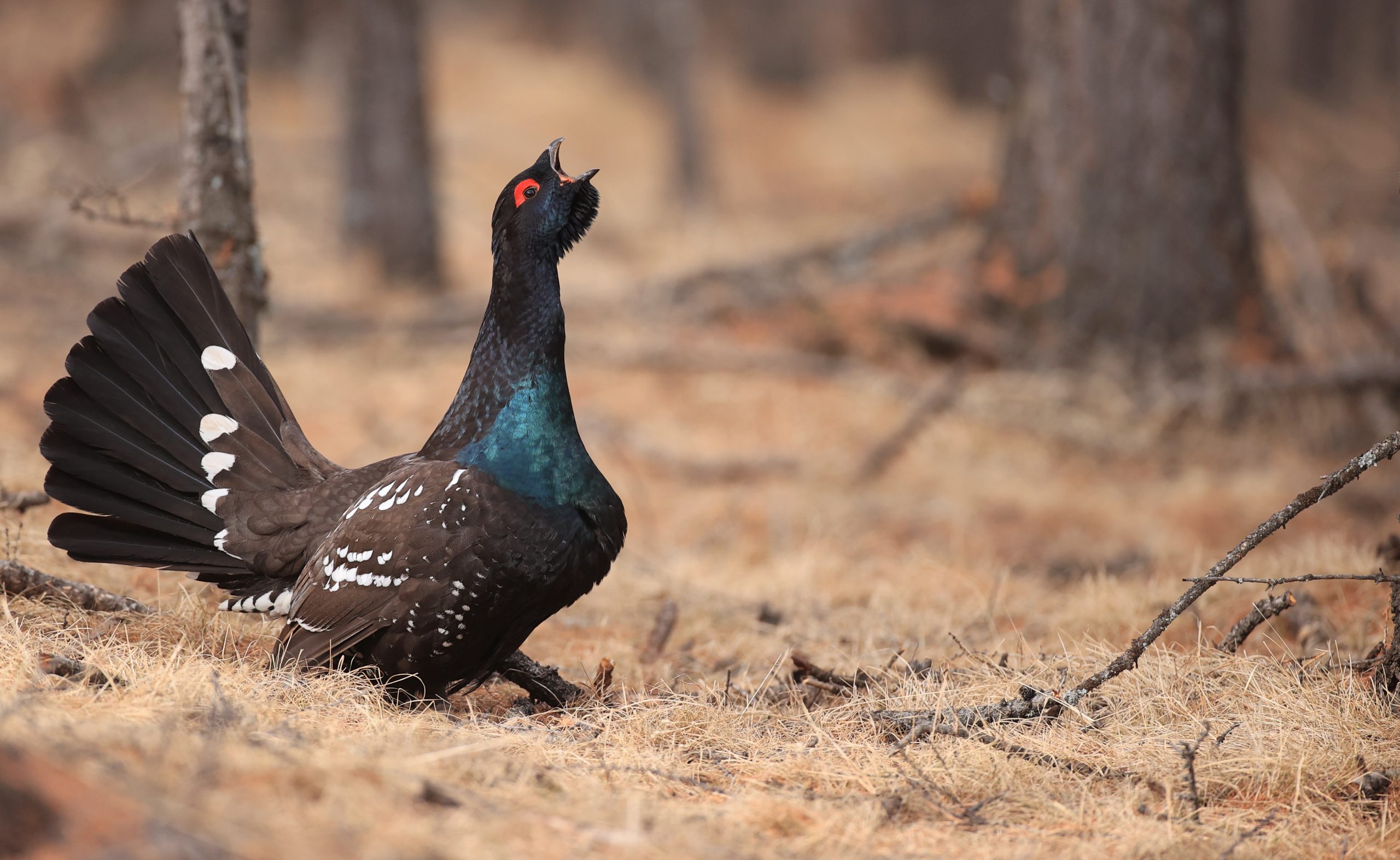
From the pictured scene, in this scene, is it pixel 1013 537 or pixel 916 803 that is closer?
pixel 916 803

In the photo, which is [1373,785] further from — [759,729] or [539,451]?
[539,451]

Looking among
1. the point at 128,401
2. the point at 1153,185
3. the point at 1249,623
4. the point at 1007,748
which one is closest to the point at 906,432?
the point at 1153,185

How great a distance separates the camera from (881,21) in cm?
2583

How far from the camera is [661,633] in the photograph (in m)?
4.74

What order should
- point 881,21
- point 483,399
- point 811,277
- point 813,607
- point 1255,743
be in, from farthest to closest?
1. point 881,21
2. point 811,277
3. point 813,607
4. point 483,399
5. point 1255,743

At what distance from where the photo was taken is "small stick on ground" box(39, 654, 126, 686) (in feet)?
10.3

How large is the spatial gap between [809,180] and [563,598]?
59.2 feet

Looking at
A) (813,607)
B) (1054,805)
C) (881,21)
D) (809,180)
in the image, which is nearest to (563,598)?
(1054,805)

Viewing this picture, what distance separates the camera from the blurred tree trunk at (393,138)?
10.8m

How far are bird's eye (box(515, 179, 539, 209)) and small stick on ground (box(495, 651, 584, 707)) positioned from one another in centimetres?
162

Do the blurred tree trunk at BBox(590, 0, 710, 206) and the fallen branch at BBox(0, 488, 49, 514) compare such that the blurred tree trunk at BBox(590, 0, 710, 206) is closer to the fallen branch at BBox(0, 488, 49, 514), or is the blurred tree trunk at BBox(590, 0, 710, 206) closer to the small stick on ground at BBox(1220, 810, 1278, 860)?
the fallen branch at BBox(0, 488, 49, 514)

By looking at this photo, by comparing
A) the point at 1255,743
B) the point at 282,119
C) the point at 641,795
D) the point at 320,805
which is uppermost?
the point at 282,119

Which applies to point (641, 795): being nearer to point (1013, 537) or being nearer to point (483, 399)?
point (483, 399)

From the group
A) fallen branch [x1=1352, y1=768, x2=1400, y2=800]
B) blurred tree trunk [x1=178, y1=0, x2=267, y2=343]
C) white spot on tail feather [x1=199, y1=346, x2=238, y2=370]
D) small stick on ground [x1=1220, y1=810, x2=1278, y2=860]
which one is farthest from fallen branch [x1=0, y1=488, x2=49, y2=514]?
fallen branch [x1=1352, y1=768, x2=1400, y2=800]
